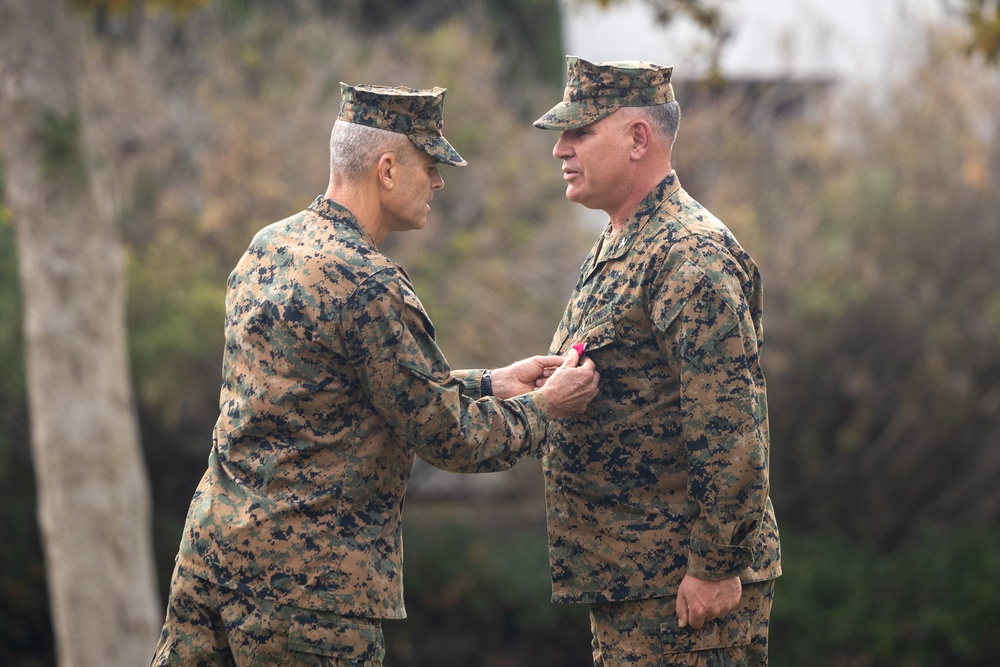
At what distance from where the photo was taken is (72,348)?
771 cm

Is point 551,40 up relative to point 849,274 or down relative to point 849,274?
up

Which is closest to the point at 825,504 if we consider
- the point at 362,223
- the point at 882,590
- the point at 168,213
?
the point at 882,590

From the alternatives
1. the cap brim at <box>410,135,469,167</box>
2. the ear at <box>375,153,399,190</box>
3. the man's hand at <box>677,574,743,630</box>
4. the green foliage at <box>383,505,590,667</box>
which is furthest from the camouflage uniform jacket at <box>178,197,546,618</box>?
the green foliage at <box>383,505,590,667</box>

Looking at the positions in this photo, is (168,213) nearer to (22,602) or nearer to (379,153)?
(22,602)

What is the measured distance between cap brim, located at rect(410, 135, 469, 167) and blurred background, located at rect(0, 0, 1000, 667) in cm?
640

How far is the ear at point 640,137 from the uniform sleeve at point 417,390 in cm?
82

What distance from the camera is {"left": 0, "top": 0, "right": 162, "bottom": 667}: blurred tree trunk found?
7.58 meters

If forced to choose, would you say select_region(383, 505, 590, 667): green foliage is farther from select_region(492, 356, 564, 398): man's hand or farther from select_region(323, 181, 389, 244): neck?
select_region(323, 181, 389, 244): neck

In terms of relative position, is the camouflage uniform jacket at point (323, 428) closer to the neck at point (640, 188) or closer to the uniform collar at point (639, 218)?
the uniform collar at point (639, 218)

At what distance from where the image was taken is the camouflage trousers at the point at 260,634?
3.21 m

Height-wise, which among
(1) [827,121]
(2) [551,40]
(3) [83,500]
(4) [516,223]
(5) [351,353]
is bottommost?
(3) [83,500]

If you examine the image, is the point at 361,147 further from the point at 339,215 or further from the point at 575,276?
the point at 575,276

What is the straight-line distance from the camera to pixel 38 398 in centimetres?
779

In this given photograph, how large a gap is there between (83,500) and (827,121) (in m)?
7.57
